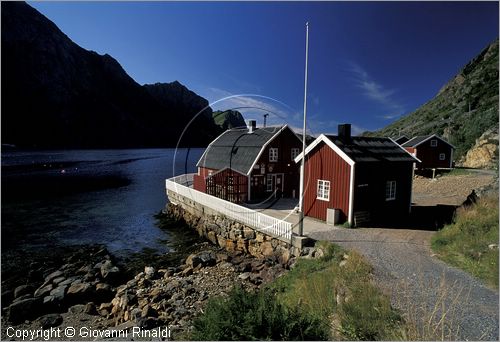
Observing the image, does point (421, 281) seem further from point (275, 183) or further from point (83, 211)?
point (83, 211)

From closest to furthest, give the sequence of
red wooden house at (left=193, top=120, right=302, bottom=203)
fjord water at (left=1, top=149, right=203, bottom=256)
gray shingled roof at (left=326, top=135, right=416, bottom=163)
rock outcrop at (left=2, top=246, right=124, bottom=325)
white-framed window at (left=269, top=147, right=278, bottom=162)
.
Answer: rock outcrop at (left=2, top=246, right=124, bottom=325) < gray shingled roof at (left=326, top=135, right=416, bottom=163) < fjord water at (left=1, top=149, right=203, bottom=256) < red wooden house at (left=193, top=120, right=302, bottom=203) < white-framed window at (left=269, top=147, right=278, bottom=162)

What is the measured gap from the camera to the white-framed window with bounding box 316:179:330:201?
751 inches

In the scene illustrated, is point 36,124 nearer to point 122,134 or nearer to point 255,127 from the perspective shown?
point 122,134

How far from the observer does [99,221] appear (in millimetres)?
29984

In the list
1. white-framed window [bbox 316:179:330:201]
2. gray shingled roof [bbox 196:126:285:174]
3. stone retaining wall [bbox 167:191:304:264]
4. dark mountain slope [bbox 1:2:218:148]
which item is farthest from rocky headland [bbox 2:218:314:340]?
dark mountain slope [bbox 1:2:218:148]

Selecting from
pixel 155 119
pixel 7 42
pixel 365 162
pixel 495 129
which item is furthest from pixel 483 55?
pixel 7 42

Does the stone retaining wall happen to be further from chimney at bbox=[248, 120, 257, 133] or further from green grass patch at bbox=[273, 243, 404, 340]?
chimney at bbox=[248, 120, 257, 133]

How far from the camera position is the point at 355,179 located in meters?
17.7

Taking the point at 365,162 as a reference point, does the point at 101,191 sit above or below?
below

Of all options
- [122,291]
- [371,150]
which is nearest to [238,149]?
[371,150]

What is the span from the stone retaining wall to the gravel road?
1760 millimetres

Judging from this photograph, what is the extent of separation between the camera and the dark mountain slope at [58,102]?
14700cm

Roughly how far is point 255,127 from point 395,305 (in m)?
26.4

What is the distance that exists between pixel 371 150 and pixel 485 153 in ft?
110
